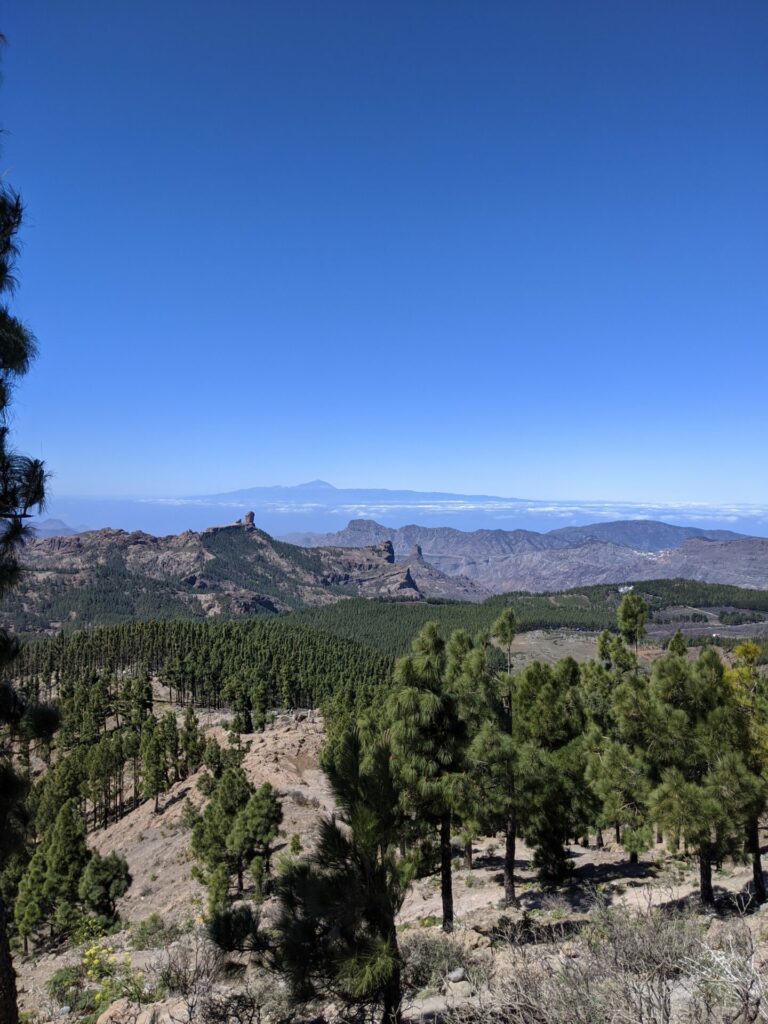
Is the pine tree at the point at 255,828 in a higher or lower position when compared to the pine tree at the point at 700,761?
lower

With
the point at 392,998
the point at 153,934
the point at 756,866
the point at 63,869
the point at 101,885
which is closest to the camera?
the point at 392,998

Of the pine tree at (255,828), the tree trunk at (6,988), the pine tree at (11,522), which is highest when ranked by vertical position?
the pine tree at (11,522)

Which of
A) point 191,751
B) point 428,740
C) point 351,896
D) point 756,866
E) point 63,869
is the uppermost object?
point 351,896

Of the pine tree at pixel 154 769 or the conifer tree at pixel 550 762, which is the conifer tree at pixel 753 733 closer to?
the conifer tree at pixel 550 762

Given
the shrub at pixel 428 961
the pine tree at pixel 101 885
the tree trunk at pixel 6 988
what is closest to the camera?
the tree trunk at pixel 6 988

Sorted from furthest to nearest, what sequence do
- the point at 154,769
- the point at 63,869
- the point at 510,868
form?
the point at 154,769 → the point at 63,869 → the point at 510,868

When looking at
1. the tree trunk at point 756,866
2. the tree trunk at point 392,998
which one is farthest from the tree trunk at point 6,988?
the tree trunk at point 756,866

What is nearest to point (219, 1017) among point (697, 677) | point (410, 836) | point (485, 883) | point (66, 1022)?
point (410, 836)

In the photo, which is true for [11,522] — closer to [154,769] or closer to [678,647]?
[678,647]

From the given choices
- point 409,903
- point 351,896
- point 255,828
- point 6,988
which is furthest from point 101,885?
point 351,896

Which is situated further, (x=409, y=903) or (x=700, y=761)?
(x=409, y=903)

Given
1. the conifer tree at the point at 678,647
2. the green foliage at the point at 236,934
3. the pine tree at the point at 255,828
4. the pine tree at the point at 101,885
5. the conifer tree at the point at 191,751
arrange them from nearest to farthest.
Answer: the green foliage at the point at 236,934 → the conifer tree at the point at 678,647 → the pine tree at the point at 255,828 → the pine tree at the point at 101,885 → the conifer tree at the point at 191,751

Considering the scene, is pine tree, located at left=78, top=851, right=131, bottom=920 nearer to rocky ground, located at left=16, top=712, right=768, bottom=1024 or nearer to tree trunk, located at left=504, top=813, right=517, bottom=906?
rocky ground, located at left=16, top=712, right=768, bottom=1024

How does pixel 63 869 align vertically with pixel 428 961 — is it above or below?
below
